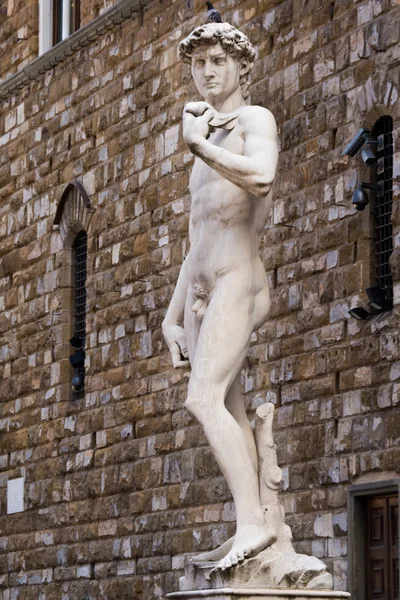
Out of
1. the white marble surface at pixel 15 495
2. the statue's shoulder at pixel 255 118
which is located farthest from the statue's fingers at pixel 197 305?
the white marble surface at pixel 15 495

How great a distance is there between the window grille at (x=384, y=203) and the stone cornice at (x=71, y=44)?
17.4ft

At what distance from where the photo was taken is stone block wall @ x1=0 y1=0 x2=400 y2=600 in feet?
46.1

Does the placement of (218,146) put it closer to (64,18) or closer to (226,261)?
(226,261)

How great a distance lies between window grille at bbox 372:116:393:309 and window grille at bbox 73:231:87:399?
6312mm

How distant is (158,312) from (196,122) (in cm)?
847

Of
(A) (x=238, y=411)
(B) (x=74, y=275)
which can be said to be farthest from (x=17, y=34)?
(A) (x=238, y=411)

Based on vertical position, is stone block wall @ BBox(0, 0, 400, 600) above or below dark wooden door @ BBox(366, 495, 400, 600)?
above

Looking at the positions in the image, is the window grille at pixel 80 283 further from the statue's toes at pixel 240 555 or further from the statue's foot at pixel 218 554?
the statue's toes at pixel 240 555

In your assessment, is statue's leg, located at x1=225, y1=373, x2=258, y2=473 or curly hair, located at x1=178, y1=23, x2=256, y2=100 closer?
statue's leg, located at x1=225, y1=373, x2=258, y2=473

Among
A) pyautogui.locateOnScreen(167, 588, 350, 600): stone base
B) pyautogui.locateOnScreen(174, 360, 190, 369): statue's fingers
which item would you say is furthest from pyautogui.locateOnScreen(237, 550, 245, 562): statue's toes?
pyautogui.locateOnScreen(174, 360, 190, 369): statue's fingers

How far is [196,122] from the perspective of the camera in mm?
9141

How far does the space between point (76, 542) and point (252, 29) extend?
19.7 feet

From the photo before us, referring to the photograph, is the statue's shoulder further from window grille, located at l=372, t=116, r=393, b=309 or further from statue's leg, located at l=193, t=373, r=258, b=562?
window grille, located at l=372, t=116, r=393, b=309

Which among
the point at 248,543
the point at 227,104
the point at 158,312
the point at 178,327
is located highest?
the point at 158,312
